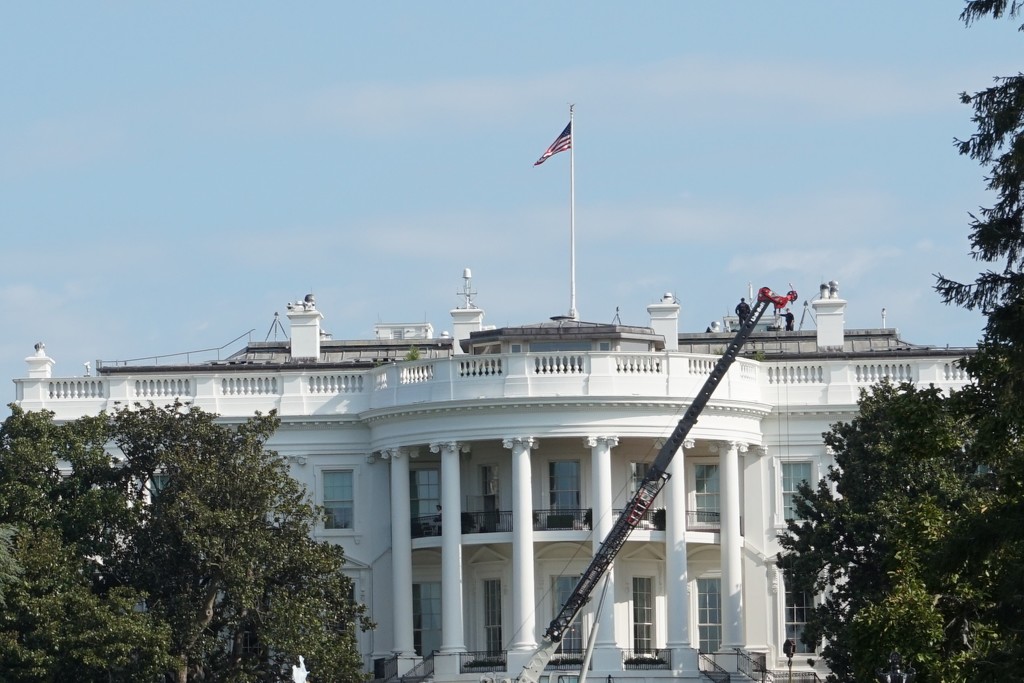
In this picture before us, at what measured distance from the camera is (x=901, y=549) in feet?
175

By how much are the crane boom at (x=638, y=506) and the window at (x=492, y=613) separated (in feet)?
23.6

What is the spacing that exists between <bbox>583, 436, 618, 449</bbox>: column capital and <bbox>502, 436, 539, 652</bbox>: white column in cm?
157

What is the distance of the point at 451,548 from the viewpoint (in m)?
79.2

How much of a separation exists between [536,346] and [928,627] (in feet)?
102

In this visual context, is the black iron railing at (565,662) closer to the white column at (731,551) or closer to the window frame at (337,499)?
the white column at (731,551)

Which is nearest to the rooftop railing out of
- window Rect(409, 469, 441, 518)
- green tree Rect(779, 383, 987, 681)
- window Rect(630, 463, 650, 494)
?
window Rect(409, 469, 441, 518)

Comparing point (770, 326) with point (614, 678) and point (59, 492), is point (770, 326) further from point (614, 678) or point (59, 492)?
point (59, 492)

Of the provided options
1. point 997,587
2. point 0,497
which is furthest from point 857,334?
→ point 997,587

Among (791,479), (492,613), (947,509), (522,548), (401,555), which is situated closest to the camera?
(947,509)

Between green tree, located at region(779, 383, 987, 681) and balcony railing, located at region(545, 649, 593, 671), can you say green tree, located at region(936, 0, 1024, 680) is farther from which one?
balcony railing, located at region(545, 649, 593, 671)

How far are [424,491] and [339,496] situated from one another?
2.59m

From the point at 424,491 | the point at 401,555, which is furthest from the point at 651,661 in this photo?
the point at 424,491

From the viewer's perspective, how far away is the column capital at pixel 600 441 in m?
78.5

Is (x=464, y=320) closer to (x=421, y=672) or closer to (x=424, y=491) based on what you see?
(x=424, y=491)
